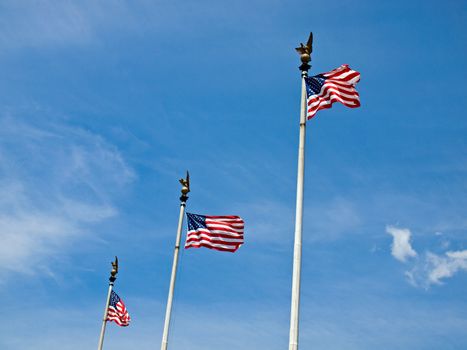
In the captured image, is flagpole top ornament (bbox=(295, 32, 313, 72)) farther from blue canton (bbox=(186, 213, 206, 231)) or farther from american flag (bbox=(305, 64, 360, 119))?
blue canton (bbox=(186, 213, 206, 231))

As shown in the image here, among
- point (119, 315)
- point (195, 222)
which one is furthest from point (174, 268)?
point (119, 315)

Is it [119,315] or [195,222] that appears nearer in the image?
[195,222]

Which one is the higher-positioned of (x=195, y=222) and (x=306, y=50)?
(x=306, y=50)

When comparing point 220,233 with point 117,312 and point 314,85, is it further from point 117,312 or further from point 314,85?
point 117,312

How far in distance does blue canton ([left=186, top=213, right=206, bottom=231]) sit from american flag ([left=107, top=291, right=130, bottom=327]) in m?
14.9

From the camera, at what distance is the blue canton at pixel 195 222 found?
2536cm

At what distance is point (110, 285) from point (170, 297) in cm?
1335

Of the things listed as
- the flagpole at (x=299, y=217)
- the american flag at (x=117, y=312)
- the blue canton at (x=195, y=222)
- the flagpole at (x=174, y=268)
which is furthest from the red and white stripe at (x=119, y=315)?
the flagpole at (x=299, y=217)

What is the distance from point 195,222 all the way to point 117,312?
51.4 feet

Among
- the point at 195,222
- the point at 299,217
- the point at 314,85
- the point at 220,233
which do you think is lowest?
the point at 299,217

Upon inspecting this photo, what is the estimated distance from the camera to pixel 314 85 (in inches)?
758

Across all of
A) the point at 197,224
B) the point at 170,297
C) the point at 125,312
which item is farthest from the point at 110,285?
the point at 197,224

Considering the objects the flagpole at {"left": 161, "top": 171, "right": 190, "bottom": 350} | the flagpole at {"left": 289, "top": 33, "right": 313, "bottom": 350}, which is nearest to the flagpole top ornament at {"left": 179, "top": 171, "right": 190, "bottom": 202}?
the flagpole at {"left": 161, "top": 171, "right": 190, "bottom": 350}

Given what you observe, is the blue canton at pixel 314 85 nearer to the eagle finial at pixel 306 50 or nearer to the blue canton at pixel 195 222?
the eagle finial at pixel 306 50
